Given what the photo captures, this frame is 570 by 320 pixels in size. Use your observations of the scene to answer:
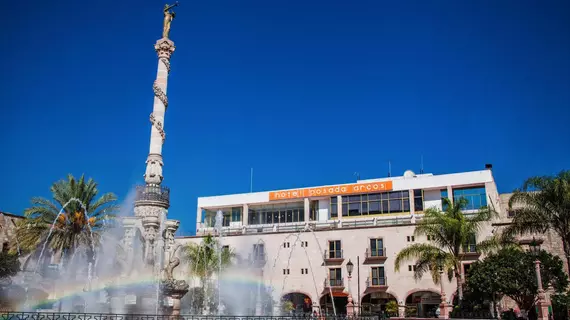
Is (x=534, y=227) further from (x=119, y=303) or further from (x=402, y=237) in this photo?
(x=119, y=303)

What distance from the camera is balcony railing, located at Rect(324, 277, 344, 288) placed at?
4397 cm

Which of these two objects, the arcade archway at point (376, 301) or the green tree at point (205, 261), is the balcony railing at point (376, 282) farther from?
the green tree at point (205, 261)

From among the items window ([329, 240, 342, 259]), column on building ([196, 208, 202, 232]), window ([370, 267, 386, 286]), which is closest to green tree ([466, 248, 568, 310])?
window ([370, 267, 386, 286])

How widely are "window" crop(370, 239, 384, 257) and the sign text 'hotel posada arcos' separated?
650cm

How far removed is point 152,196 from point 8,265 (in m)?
18.4

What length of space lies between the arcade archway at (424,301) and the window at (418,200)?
8350 mm

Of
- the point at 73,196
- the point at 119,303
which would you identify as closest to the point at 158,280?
the point at 119,303

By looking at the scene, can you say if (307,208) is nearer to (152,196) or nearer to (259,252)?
(259,252)

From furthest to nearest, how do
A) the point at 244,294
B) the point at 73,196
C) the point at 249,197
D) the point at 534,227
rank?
the point at 249,197 < the point at 244,294 < the point at 73,196 < the point at 534,227

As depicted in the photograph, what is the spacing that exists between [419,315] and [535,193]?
15823 mm

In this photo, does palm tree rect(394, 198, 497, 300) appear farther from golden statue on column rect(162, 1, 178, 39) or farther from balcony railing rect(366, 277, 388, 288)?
golden statue on column rect(162, 1, 178, 39)

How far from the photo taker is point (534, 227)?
2961 cm

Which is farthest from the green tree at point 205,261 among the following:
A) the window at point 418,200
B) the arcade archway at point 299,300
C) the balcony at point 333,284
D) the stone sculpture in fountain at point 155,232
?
the window at point 418,200

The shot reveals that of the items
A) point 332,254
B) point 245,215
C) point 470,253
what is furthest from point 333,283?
point 245,215
